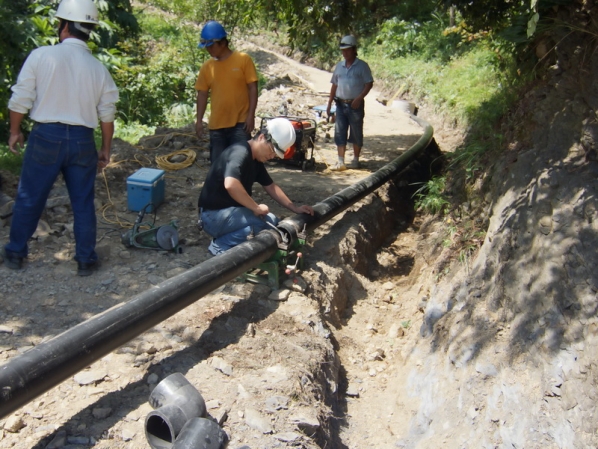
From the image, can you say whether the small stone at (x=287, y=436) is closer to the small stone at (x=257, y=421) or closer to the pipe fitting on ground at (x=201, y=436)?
the small stone at (x=257, y=421)

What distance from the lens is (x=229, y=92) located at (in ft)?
18.8

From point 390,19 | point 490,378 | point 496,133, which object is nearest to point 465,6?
point 496,133

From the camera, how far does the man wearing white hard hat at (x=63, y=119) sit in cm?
393

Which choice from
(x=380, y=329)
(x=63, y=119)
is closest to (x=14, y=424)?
(x=63, y=119)

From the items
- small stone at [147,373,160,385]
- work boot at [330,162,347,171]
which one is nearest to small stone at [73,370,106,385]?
small stone at [147,373,160,385]

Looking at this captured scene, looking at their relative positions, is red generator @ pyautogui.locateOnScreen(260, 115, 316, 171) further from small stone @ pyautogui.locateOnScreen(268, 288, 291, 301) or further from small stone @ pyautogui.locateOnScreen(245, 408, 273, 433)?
small stone @ pyautogui.locateOnScreen(245, 408, 273, 433)

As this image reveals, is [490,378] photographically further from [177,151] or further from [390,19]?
[390,19]

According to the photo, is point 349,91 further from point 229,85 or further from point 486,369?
point 486,369

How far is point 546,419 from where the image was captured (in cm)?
329

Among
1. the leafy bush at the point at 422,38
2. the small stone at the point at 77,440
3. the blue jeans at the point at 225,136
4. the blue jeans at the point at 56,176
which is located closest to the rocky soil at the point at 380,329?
the small stone at the point at 77,440

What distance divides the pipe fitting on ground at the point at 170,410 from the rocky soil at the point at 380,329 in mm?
79

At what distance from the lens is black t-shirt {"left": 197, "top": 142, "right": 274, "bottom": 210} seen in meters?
4.38

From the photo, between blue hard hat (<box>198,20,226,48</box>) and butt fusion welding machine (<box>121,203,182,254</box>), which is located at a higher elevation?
blue hard hat (<box>198,20,226,48</box>)

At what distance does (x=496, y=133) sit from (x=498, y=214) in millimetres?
1934
